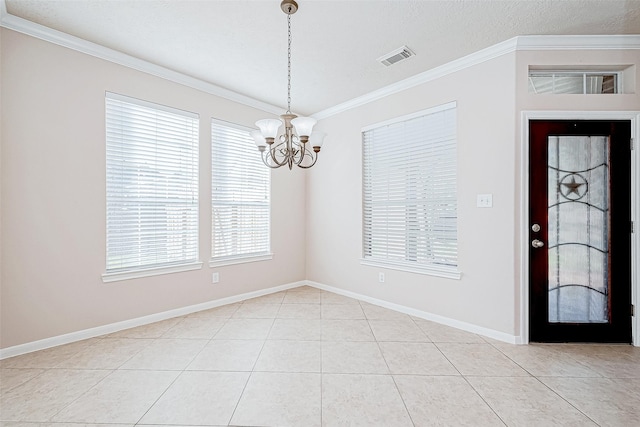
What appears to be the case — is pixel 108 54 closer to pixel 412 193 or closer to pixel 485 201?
pixel 412 193

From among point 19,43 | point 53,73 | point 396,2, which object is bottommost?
point 53,73

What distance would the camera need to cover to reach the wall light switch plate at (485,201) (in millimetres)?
2902

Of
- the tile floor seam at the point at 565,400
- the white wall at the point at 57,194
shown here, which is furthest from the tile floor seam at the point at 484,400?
the white wall at the point at 57,194

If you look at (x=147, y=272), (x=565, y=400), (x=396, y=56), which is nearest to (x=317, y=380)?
(x=565, y=400)

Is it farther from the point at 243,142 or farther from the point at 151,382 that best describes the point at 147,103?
the point at 151,382

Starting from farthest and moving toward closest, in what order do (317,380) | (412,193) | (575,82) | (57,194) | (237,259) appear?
1. (237,259)
2. (412,193)
3. (575,82)
4. (57,194)
5. (317,380)

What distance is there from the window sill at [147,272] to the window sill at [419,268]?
2.27 m

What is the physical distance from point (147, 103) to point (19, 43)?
102 centimetres

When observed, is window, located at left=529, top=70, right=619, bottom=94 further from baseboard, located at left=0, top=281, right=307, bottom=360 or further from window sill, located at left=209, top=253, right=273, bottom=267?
baseboard, located at left=0, top=281, right=307, bottom=360

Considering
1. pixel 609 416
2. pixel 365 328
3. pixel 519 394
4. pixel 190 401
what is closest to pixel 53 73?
pixel 190 401

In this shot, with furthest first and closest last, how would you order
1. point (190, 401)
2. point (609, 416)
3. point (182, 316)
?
1. point (182, 316)
2. point (190, 401)
3. point (609, 416)

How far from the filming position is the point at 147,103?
3.24 metres

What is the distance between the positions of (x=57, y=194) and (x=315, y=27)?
280cm

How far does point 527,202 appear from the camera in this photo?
108 inches
